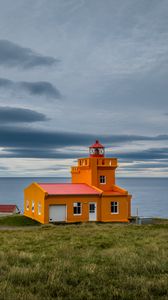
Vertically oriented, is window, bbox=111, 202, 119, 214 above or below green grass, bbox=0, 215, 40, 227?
above

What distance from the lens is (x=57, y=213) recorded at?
3700 cm

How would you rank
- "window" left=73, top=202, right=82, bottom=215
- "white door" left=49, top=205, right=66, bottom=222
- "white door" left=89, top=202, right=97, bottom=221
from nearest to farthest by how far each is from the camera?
"white door" left=49, top=205, right=66, bottom=222
"window" left=73, top=202, right=82, bottom=215
"white door" left=89, top=202, right=97, bottom=221

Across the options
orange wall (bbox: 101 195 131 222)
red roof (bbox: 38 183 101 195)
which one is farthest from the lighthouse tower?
orange wall (bbox: 101 195 131 222)

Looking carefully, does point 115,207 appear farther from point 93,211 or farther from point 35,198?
point 35,198

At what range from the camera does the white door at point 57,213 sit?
36812 mm

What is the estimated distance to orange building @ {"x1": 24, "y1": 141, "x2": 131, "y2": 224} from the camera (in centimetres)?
3697

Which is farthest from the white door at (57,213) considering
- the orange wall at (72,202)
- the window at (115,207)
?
the window at (115,207)

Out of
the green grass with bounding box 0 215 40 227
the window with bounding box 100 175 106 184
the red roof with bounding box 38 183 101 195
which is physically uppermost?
the window with bounding box 100 175 106 184

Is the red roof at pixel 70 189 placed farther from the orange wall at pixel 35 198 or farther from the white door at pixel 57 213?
the white door at pixel 57 213

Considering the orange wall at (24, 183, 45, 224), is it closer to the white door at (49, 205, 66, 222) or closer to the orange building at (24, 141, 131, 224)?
the orange building at (24, 141, 131, 224)

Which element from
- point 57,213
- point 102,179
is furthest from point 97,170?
point 57,213

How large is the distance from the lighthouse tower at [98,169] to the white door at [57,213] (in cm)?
569

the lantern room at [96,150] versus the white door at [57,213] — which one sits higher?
the lantern room at [96,150]

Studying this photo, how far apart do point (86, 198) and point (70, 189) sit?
242 cm
